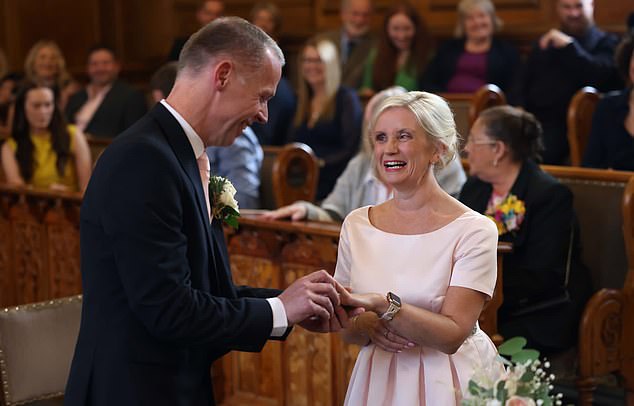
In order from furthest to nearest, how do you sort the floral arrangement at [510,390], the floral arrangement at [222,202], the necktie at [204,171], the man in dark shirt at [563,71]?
the man in dark shirt at [563,71], the floral arrangement at [222,202], the necktie at [204,171], the floral arrangement at [510,390]

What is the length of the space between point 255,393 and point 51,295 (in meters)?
1.67

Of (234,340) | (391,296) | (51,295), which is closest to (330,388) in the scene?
(391,296)

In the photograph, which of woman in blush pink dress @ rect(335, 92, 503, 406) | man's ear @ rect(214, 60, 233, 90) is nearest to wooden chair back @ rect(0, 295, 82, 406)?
woman in blush pink dress @ rect(335, 92, 503, 406)

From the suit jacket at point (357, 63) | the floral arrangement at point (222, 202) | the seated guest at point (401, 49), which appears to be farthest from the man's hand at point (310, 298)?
the suit jacket at point (357, 63)

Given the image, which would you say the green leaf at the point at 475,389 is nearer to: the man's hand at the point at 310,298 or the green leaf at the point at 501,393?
the green leaf at the point at 501,393

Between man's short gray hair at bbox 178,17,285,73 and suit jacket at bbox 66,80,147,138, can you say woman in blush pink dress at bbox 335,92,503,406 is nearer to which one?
man's short gray hair at bbox 178,17,285,73

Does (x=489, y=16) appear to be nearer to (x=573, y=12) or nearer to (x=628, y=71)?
(x=573, y=12)

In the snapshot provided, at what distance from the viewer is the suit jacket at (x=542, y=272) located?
402cm

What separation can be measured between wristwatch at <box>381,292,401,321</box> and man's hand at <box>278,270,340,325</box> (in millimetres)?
177

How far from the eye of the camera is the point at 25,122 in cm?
652

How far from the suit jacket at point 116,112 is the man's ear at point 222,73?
6022 millimetres

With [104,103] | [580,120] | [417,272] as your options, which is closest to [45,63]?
[104,103]

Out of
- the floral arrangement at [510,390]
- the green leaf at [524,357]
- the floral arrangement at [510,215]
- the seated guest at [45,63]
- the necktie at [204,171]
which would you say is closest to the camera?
the floral arrangement at [510,390]

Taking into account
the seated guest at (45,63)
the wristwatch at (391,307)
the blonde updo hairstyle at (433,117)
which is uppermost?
the seated guest at (45,63)
